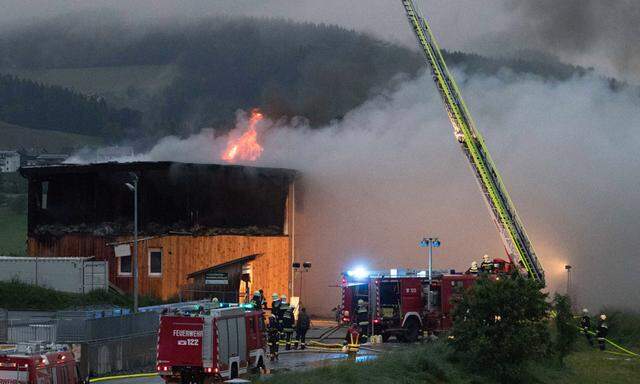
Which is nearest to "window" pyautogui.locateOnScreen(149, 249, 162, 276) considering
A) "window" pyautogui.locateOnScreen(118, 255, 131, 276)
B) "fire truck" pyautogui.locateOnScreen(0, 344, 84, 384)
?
"window" pyautogui.locateOnScreen(118, 255, 131, 276)

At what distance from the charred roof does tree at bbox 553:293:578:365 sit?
60.2ft

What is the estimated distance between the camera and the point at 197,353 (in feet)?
80.5

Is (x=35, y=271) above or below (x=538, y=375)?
above

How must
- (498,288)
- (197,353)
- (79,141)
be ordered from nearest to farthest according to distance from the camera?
(197,353), (498,288), (79,141)

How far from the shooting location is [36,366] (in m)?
19.9

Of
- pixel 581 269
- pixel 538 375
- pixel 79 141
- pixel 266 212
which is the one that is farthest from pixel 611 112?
pixel 79 141

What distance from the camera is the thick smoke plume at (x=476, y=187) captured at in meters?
46.3

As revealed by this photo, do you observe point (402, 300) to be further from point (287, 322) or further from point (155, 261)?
point (155, 261)

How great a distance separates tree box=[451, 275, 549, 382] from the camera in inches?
1182

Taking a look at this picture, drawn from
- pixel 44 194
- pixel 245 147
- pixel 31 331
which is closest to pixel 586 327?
pixel 31 331

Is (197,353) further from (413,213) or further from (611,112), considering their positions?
(611,112)

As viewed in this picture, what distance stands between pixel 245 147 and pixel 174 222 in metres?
9.07

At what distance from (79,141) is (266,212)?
157471mm

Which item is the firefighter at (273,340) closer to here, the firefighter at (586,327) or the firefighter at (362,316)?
the firefighter at (362,316)
